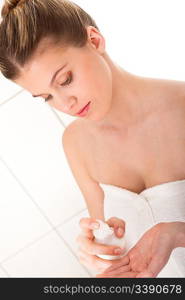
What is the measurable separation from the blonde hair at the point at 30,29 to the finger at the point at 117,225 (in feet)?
1.71

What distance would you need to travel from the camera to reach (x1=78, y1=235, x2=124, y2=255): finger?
1090mm

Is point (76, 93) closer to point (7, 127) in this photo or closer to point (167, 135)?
point (167, 135)

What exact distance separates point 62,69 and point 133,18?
0.51m

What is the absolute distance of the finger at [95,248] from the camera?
3.58ft

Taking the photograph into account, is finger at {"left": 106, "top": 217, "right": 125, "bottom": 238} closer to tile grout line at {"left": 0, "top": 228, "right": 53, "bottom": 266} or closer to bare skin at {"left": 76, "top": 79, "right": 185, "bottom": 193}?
bare skin at {"left": 76, "top": 79, "right": 185, "bottom": 193}

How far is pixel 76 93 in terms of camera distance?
1.07 meters

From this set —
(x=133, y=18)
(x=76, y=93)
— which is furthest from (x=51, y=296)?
(x=133, y=18)

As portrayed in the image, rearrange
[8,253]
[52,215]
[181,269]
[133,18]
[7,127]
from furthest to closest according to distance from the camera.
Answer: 1. [8,253]
2. [52,215]
3. [7,127]
4. [133,18]
5. [181,269]

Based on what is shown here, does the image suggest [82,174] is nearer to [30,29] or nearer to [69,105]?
[69,105]

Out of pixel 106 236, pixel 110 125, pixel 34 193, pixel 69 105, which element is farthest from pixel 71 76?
pixel 34 193

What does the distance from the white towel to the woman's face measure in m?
0.31

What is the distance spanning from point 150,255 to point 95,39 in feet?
1.96

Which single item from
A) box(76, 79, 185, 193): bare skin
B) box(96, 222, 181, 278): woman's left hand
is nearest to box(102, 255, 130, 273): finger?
box(96, 222, 181, 278): woman's left hand

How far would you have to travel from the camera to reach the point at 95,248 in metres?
1.10
